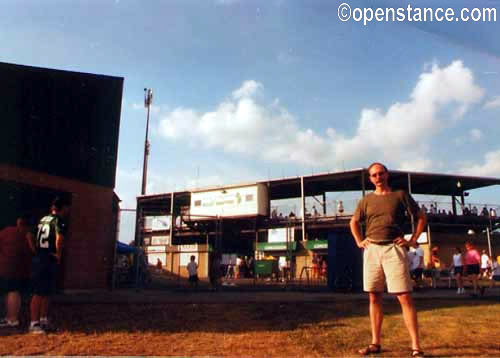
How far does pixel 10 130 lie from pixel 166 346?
25.7 ft

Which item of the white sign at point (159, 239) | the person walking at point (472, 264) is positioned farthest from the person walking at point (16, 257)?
the white sign at point (159, 239)

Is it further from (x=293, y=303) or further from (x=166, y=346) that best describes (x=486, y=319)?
(x=166, y=346)

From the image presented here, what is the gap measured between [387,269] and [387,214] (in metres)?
0.48

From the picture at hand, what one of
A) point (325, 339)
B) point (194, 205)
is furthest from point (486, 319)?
point (194, 205)

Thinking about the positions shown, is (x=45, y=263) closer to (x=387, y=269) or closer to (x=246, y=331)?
(x=246, y=331)

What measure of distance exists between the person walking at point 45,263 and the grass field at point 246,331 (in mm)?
330

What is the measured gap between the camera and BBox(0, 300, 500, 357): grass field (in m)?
4.18

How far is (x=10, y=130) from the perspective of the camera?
1020 cm

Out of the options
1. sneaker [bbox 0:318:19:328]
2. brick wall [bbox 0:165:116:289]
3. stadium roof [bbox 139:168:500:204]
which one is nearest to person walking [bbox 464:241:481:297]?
brick wall [bbox 0:165:116:289]

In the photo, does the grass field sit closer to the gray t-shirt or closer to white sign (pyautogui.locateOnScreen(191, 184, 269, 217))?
the gray t-shirt

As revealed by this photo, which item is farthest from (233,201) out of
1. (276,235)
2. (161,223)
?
(161,223)

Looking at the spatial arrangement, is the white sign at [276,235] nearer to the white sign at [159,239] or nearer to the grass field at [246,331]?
the white sign at [159,239]

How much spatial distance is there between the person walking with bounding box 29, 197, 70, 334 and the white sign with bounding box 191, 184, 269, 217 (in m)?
27.3

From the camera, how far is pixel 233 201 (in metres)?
34.8
